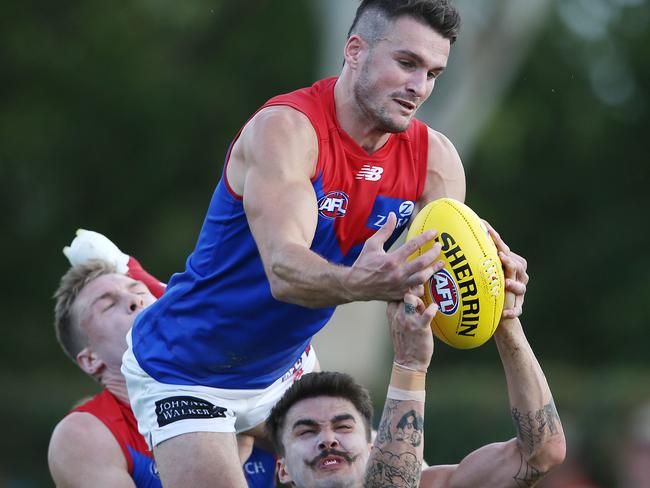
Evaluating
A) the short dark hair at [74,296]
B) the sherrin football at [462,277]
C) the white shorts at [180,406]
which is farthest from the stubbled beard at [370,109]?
the short dark hair at [74,296]

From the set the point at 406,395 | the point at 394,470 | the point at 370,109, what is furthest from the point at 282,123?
the point at 394,470

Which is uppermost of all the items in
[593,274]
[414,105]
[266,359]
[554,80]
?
[554,80]

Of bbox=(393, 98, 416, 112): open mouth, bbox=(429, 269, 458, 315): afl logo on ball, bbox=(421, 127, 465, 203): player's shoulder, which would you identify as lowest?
bbox=(429, 269, 458, 315): afl logo on ball

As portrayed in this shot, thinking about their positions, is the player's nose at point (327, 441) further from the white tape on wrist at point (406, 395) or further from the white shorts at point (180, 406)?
the white tape on wrist at point (406, 395)

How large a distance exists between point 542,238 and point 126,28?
381 inches

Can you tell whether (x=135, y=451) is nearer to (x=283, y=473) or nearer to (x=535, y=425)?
(x=283, y=473)

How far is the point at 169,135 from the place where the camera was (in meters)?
23.4

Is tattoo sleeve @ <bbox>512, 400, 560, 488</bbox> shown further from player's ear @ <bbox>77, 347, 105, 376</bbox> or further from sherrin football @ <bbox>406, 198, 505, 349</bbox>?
player's ear @ <bbox>77, 347, 105, 376</bbox>

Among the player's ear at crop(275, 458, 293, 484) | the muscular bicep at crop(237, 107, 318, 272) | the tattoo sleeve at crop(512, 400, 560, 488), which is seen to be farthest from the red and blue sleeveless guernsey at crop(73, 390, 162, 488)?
the muscular bicep at crop(237, 107, 318, 272)

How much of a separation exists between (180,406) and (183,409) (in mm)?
20

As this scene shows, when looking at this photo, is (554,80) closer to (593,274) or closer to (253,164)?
(593,274)

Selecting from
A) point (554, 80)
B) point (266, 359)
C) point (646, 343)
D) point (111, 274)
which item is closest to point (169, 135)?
point (554, 80)

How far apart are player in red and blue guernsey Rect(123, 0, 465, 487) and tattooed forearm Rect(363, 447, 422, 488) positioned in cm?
65

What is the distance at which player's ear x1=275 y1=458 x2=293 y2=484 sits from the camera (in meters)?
6.18
